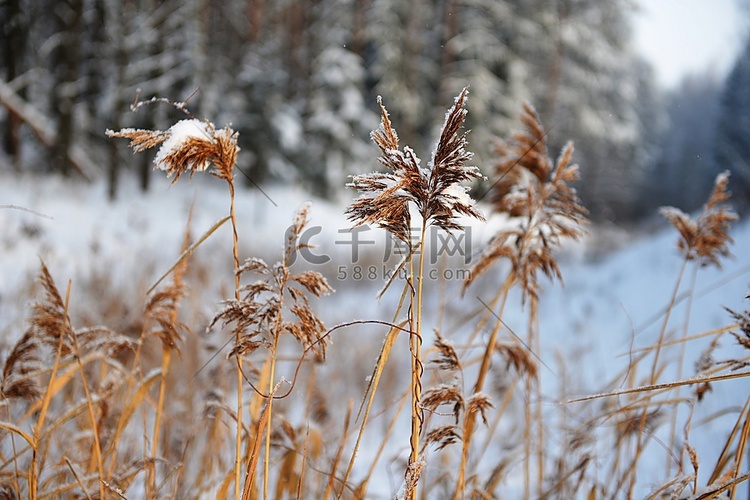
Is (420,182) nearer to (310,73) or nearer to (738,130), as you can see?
(738,130)

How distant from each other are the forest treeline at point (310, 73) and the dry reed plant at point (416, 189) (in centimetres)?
1411

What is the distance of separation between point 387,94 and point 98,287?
41.7 feet

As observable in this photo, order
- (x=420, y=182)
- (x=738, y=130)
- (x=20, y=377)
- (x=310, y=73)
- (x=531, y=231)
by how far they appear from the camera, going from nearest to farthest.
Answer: (x=420, y=182) → (x=20, y=377) → (x=531, y=231) → (x=738, y=130) → (x=310, y=73)

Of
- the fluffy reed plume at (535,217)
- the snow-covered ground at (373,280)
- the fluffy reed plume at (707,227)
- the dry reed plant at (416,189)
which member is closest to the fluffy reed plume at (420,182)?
the dry reed plant at (416,189)

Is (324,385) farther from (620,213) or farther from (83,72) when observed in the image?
(620,213)

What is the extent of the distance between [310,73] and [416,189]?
62.3ft

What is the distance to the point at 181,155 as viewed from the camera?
34.1 inches

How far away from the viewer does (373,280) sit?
928 centimetres

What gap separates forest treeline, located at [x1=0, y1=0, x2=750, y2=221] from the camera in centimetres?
1401

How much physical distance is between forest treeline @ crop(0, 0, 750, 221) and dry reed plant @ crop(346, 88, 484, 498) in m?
14.1

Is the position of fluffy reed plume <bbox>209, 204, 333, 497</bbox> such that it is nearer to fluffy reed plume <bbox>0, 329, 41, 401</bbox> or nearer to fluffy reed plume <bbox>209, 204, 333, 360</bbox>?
fluffy reed plume <bbox>209, 204, 333, 360</bbox>

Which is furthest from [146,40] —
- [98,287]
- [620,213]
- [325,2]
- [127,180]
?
[620,213]

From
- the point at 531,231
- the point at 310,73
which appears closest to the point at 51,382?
the point at 531,231

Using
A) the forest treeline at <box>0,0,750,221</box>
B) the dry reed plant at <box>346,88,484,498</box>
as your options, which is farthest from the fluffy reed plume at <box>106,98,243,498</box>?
the forest treeline at <box>0,0,750,221</box>
